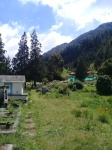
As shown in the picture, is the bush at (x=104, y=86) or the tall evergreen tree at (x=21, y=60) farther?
the tall evergreen tree at (x=21, y=60)

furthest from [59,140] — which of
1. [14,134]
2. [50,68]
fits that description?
[50,68]

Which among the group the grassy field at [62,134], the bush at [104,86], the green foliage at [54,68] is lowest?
the grassy field at [62,134]

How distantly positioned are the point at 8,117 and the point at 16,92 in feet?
57.4

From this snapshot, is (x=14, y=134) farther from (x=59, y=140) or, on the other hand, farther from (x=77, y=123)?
(x=77, y=123)

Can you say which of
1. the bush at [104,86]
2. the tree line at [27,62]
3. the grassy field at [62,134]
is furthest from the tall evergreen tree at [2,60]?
the grassy field at [62,134]

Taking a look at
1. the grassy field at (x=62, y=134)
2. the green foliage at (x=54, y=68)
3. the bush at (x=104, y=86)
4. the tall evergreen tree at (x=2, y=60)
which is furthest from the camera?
the green foliage at (x=54, y=68)

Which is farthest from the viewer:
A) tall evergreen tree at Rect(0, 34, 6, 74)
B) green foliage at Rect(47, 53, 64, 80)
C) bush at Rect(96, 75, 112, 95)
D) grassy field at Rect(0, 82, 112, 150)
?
green foliage at Rect(47, 53, 64, 80)

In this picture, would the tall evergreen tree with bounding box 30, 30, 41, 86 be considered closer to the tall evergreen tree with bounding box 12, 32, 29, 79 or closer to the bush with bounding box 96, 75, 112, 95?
the tall evergreen tree with bounding box 12, 32, 29, 79

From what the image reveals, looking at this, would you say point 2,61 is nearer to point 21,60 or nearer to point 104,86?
point 21,60

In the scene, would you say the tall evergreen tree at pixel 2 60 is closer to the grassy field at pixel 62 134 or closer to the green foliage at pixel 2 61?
the green foliage at pixel 2 61

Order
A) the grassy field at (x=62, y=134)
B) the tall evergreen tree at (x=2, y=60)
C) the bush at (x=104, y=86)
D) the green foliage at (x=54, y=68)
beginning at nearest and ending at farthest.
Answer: the grassy field at (x=62, y=134) < the bush at (x=104, y=86) < the tall evergreen tree at (x=2, y=60) < the green foliage at (x=54, y=68)

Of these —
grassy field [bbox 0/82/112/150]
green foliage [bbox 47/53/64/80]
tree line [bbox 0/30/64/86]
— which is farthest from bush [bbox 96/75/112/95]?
green foliage [bbox 47/53/64/80]

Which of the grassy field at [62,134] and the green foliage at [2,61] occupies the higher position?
the green foliage at [2,61]

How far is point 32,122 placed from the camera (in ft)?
58.0
